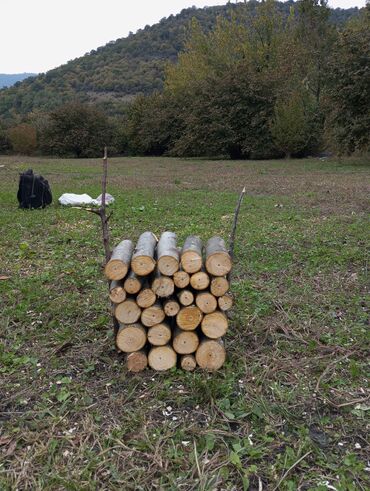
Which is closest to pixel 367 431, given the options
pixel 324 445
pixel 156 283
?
pixel 324 445

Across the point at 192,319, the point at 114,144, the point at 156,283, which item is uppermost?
the point at 156,283

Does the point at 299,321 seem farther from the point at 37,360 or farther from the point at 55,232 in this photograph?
the point at 55,232

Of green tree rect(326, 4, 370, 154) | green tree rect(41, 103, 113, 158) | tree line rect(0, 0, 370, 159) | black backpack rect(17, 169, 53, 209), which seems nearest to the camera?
black backpack rect(17, 169, 53, 209)

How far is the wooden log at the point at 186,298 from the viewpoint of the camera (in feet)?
9.93

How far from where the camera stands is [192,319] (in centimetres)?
304

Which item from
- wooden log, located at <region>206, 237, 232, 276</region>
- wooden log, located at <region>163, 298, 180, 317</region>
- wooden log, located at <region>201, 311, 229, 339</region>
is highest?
wooden log, located at <region>206, 237, 232, 276</region>

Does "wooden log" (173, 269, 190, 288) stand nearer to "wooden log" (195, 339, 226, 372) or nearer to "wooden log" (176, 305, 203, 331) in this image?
"wooden log" (176, 305, 203, 331)

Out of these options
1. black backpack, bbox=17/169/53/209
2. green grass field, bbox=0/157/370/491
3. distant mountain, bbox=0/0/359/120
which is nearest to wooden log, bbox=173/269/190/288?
green grass field, bbox=0/157/370/491

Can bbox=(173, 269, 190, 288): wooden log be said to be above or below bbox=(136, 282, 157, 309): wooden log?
above

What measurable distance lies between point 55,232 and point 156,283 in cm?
427

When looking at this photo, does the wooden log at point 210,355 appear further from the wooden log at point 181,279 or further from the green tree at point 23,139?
the green tree at point 23,139

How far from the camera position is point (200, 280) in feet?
9.91

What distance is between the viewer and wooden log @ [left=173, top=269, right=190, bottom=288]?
3021mm

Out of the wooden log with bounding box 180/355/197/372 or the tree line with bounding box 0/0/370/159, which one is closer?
the wooden log with bounding box 180/355/197/372
